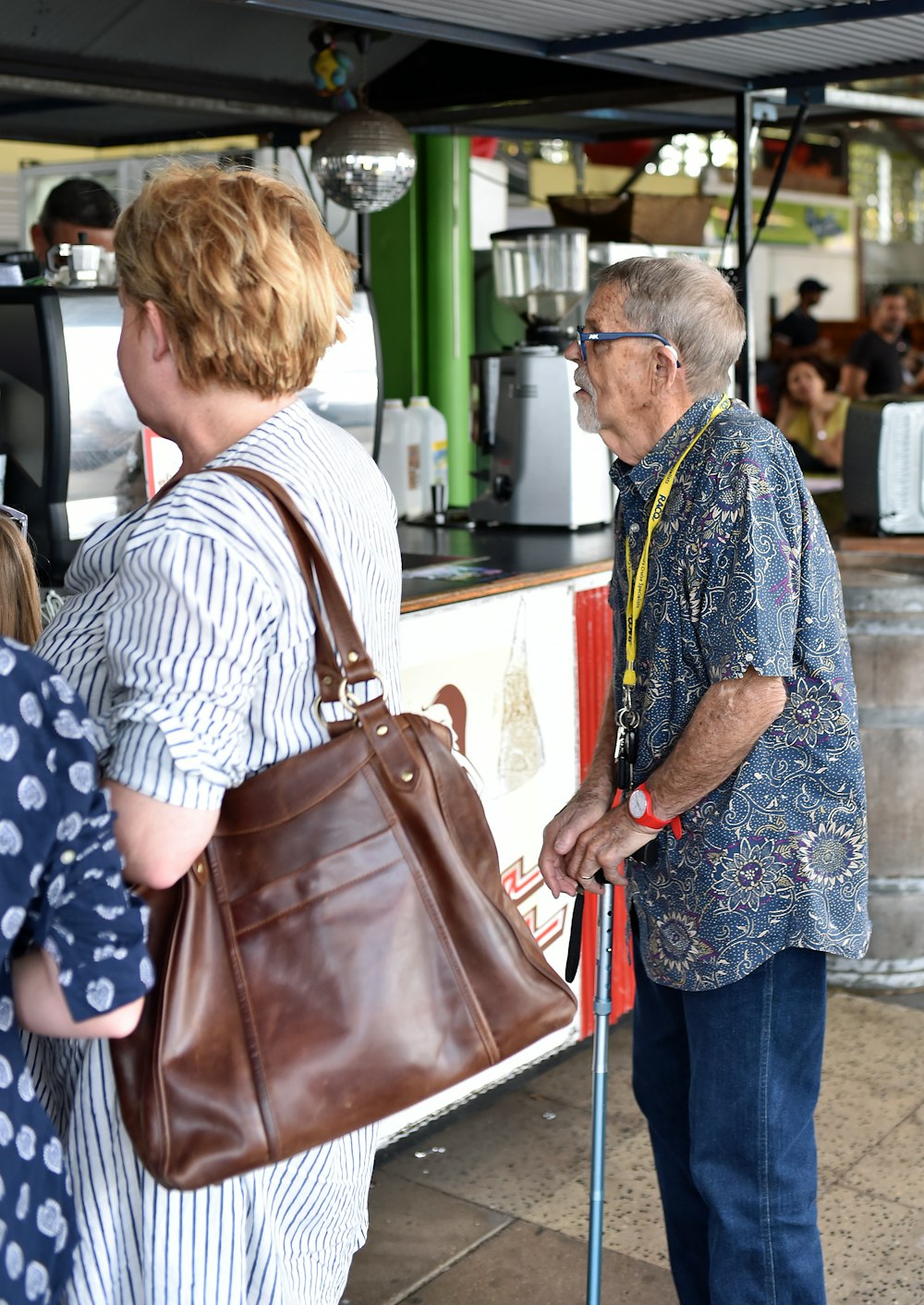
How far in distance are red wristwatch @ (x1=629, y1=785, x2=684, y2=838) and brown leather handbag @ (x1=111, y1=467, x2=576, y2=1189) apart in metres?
0.62

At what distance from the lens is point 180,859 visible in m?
1.26

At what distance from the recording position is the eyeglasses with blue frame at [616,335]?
200 cm

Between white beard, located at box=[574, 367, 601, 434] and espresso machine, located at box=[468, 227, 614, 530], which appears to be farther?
espresso machine, located at box=[468, 227, 614, 530]

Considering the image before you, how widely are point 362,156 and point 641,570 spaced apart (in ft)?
8.13

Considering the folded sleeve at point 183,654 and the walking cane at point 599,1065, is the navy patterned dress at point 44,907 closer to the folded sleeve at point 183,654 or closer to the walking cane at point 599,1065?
the folded sleeve at point 183,654

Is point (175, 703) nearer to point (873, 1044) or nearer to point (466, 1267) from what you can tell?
point (466, 1267)

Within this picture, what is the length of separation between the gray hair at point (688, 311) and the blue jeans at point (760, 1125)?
0.81 meters

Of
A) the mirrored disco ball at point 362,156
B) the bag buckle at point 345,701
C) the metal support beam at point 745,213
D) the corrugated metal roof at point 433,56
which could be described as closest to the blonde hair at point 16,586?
the bag buckle at point 345,701

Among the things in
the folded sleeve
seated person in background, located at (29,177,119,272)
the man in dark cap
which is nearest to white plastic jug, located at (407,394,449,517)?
seated person in background, located at (29,177,119,272)

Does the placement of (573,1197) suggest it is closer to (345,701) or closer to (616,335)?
(616,335)

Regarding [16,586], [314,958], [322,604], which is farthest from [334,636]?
[16,586]

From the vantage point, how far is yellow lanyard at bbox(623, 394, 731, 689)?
6.48ft

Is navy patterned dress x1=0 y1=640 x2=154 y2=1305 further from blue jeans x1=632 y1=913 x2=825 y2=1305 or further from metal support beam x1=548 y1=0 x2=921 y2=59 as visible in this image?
metal support beam x1=548 y1=0 x2=921 y2=59

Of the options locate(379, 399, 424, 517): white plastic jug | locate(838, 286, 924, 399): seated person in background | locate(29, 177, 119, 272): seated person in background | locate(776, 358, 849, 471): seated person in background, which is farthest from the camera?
locate(838, 286, 924, 399): seated person in background
